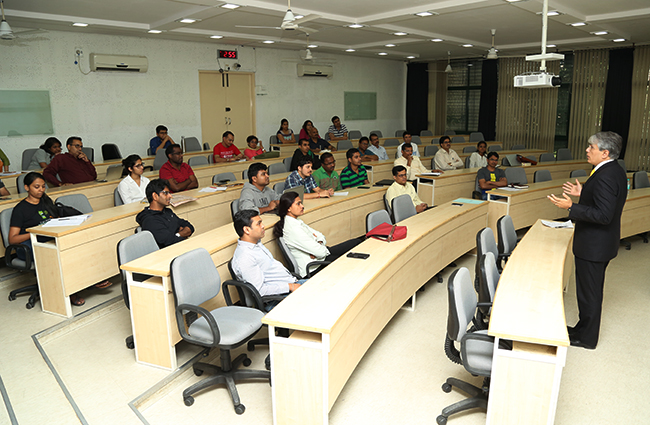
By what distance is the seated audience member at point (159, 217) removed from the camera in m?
4.26

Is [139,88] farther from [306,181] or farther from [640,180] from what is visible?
[640,180]

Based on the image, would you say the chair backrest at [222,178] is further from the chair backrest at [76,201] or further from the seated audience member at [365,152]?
the seated audience member at [365,152]

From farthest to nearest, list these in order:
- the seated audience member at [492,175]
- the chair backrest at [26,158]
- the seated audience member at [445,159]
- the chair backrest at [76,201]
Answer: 1. the seated audience member at [445,159]
2. the chair backrest at [26,158]
3. the seated audience member at [492,175]
4. the chair backrest at [76,201]

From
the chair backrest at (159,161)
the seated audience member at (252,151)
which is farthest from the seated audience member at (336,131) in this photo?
the chair backrest at (159,161)

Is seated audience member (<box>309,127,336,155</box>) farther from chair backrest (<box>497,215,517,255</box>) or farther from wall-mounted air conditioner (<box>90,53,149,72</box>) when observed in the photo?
chair backrest (<box>497,215,517,255</box>)

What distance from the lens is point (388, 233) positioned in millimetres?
4203

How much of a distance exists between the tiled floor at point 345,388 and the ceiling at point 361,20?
4277 millimetres

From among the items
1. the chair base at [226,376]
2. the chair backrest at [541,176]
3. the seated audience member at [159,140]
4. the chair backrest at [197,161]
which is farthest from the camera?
the seated audience member at [159,140]

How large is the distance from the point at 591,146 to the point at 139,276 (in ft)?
11.8

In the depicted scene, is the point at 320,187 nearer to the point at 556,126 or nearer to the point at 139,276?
the point at 139,276

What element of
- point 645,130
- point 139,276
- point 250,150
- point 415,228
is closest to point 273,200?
point 415,228

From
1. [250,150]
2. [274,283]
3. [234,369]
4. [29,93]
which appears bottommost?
[234,369]

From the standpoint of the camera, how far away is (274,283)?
3.55m

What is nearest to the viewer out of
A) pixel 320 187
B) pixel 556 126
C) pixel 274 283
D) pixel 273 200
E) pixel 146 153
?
pixel 274 283
